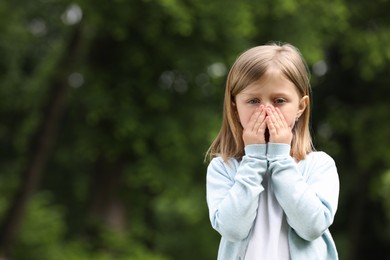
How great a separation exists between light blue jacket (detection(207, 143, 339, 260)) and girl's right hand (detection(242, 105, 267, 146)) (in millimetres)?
20

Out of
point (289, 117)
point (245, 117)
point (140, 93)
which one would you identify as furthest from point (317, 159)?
point (140, 93)

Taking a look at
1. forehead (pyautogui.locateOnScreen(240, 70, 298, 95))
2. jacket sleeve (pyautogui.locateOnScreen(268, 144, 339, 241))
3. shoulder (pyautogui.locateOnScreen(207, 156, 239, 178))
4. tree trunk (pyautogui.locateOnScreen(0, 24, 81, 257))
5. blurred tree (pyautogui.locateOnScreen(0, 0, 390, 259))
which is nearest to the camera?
jacket sleeve (pyautogui.locateOnScreen(268, 144, 339, 241))

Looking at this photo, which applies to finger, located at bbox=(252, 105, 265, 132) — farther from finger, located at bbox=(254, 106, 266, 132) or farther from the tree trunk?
the tree trunk

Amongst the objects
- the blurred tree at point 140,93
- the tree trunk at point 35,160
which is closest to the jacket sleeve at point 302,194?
the blurred tree at point 140,93

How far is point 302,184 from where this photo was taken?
2779 mm

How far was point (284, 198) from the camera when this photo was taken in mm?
2758

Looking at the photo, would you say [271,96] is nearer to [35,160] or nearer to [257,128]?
[257,128]

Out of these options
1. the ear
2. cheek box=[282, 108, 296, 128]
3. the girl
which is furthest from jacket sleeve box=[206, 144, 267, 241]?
the ear

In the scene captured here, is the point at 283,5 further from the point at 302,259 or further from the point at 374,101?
the point at 302,259

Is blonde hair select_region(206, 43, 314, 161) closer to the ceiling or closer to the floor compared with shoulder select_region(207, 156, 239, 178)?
closer to the ceiling

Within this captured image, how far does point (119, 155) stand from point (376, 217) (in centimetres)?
717

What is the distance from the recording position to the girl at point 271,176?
→ 2.77 meters

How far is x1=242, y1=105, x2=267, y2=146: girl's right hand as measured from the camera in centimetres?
281

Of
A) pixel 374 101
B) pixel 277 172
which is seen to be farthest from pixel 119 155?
pixel 277 172
